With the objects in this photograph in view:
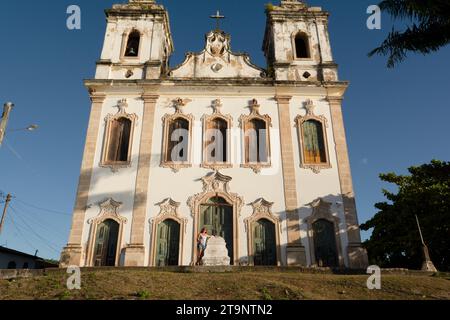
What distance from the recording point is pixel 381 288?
749 cm

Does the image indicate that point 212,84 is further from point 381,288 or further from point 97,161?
point 381,288

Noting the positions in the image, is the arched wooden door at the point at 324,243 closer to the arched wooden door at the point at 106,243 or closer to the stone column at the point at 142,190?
the stone column at the point at 142,190

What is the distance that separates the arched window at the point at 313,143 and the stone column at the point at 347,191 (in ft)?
1.82

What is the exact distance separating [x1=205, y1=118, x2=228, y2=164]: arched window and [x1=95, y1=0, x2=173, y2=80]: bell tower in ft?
11.9

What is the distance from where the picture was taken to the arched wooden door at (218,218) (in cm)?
1288

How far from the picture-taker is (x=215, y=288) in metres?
7.18

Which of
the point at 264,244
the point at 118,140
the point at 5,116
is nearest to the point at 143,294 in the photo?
the point at 5,116

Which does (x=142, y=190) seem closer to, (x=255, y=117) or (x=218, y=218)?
(x=218, y=218)

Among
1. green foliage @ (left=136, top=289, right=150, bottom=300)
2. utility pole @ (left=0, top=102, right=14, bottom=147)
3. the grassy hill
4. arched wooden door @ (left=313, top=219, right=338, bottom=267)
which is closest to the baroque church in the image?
arched wooden door @ (left=313, top=219, right=338, bottom=267)

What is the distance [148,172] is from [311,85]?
797 cm

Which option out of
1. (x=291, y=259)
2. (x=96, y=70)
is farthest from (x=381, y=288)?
(x=96, y=70)

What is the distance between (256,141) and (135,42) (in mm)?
8295

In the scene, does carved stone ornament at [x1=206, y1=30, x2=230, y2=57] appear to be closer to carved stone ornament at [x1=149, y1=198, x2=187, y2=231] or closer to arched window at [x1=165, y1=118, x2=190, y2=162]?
arched window at [x1=165, y1=118, x2=190, y2=162]

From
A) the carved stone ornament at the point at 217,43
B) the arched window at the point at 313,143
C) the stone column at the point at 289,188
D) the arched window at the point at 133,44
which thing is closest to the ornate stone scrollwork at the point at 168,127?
the carved stone ornament at the point at 217,43
